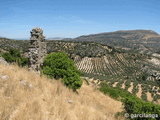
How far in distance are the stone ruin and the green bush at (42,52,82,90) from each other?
76 cm

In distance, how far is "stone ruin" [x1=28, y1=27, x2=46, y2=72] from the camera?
10.6 metres

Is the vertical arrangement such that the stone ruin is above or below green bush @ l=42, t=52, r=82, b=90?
above

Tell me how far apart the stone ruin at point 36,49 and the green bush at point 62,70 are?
0.76 m

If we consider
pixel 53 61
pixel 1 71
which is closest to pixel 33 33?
pixel 53 61

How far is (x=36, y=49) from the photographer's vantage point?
10.9 meters

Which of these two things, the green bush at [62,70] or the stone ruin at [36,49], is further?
the stone ruin at [36,49]

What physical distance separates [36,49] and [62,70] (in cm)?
342

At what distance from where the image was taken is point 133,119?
20.5 ft

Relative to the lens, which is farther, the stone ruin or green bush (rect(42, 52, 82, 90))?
the stone ruin

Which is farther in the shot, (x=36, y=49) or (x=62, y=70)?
(x=36, y=49)

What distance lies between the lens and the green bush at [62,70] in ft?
32.1

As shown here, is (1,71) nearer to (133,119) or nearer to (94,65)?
(133,119)

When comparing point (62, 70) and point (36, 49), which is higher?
point (36, 49)

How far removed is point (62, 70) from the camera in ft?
32.9
